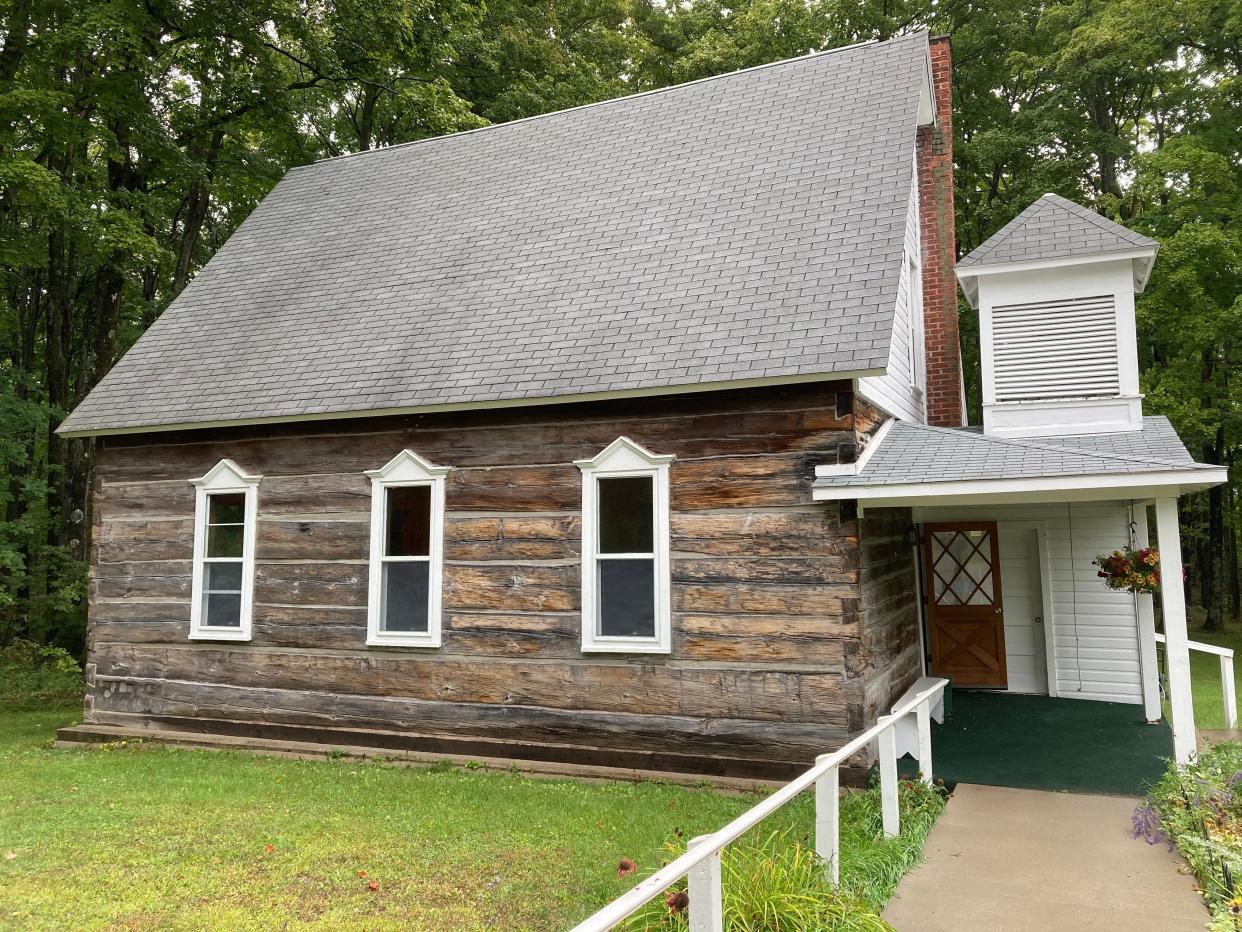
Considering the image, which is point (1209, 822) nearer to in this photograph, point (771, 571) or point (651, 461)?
point (771, 571)

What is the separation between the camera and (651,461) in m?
8.43

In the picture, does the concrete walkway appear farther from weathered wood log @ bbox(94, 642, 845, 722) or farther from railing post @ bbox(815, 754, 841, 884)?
weathered wood log @ bbox(94, 642, 845, 722)

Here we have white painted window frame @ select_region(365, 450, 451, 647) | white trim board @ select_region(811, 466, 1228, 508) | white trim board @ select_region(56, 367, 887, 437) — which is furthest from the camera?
white painted window frame @ select_region(365, 450, 451, 647)

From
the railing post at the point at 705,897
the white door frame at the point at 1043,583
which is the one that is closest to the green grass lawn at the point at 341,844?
the railing post at the point at 705,897

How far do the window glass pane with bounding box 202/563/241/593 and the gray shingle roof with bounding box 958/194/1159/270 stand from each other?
911 centimetres

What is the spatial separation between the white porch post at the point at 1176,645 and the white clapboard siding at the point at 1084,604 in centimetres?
446

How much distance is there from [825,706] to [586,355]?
4055 millimetres

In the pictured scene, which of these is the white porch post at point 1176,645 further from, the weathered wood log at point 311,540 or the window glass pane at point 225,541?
the window glass pane at point 225,541

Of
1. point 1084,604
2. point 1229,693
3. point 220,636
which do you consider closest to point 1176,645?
point 1084,604

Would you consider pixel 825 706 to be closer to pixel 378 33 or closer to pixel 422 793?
pixel 422 793

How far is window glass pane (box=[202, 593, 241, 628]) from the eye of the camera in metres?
10.4

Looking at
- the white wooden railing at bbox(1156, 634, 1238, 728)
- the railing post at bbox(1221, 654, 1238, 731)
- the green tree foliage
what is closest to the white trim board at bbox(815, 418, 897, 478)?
the white wooden railing at bbox(1156, 634, 1238, 728)

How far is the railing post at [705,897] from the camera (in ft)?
10.7

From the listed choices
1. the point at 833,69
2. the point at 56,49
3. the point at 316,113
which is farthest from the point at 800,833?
the point at 316,113
